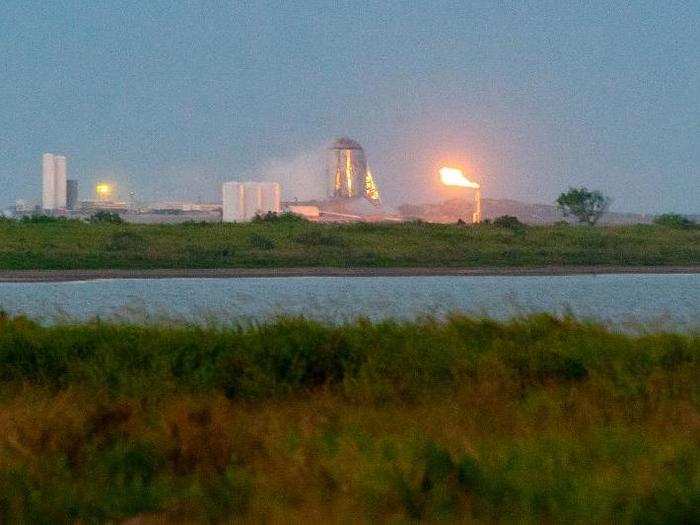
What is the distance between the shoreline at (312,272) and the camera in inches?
1538

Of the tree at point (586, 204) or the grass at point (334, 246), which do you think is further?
the tree at point (586, 204)

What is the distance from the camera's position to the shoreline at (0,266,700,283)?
128ft

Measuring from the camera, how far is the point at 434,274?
134 feet

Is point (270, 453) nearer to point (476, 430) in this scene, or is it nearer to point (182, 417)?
point (182, 417)

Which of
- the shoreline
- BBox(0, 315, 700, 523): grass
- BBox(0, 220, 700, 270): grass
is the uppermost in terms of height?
BBox(0, 220, 700, 270): grass

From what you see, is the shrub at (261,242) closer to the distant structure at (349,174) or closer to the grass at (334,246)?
the grass at (334,246)

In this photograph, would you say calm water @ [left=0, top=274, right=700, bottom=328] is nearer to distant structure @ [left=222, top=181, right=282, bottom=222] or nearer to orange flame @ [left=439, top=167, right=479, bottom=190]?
orange flame @ [left=439, top=167, right=479, bottom=190]

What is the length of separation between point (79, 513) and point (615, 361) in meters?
5.68

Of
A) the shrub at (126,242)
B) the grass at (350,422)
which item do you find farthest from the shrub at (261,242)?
the grass at (350,422)

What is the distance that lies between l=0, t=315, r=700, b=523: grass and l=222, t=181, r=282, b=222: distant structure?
71064mm

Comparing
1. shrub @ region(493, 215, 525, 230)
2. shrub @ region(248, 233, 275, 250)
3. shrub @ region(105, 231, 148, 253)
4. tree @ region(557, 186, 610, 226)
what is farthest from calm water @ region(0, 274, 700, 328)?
tree @ region(557, 186, 610, 226)

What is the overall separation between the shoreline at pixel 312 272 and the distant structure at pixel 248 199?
42.8m

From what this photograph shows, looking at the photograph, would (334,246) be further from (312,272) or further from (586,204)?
(586,204)

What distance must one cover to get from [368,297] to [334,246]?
67.5 ft
